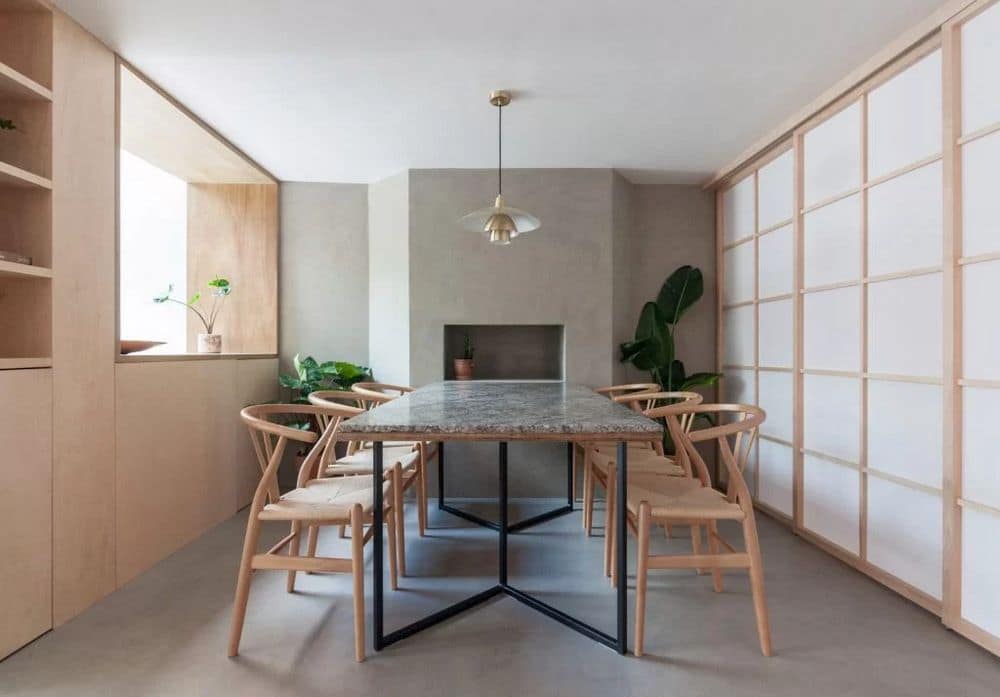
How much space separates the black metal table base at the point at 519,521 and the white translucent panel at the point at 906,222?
201 centimetres

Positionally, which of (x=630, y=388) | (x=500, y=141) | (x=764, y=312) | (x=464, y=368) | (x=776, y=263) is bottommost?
(x=630, y=388)

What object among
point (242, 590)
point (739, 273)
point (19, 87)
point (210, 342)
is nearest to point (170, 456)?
point (210, 342)

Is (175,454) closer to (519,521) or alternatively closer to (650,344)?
(519,521)

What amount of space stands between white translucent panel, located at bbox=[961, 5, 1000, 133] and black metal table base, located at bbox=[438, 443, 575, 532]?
252 cm

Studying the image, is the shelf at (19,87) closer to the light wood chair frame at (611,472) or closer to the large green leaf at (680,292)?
the light wood chair frame at (611,472)

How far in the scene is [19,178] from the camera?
1784mm

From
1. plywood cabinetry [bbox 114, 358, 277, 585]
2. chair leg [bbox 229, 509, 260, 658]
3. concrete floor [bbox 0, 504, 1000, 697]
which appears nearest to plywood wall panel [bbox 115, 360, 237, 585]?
plywood cabinetry [bbox 114, 358, 277, 585]

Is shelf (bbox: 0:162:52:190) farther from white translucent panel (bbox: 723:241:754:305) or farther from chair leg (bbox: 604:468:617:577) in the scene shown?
white translucent panel (bbox: 723:241:754:305)

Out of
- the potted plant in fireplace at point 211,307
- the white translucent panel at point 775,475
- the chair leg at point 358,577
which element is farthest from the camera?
the potted plant in fireplace at point 211,307

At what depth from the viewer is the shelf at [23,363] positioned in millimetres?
1726

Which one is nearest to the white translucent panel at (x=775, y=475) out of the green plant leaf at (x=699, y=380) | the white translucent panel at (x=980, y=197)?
the green plant leaf at (x=699, y=380)

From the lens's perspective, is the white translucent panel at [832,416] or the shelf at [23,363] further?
the white translucent panel at [832,416]

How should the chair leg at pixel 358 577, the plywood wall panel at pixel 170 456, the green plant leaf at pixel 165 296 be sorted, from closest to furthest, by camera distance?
the chair leg at pixel 358 577
the plywood wall panel at pixel 170 456
the green plant leaf at pixel 165 296

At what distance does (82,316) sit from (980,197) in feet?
11.1
